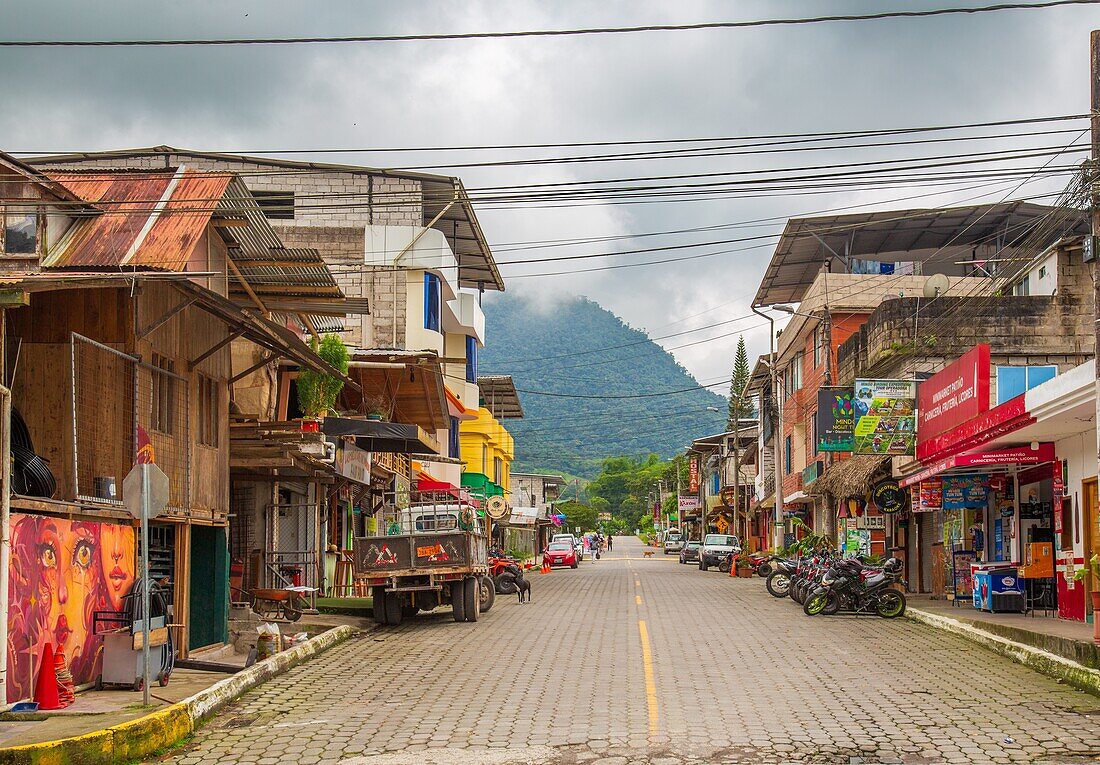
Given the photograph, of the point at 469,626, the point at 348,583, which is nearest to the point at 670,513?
the point at 348,583

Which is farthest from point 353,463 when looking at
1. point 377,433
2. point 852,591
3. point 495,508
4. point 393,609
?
point 495,508

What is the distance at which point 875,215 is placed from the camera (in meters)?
44.6

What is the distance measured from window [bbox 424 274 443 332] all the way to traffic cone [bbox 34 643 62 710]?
3068 cm

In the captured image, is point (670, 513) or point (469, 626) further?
point (670, 513)

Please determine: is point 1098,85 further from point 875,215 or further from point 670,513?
point 670,513

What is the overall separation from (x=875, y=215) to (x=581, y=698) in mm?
35076

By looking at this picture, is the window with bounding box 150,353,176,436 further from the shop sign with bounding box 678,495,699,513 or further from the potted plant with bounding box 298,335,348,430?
the shop sign with bounding box 678,495,699,513

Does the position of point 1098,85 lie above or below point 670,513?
above

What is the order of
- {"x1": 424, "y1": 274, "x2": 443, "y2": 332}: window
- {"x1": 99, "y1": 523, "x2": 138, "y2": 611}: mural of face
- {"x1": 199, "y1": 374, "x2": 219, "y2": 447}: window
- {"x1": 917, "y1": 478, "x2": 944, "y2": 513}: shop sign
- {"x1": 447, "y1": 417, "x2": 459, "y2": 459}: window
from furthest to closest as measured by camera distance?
{"x1": 447, "y1": 417, "x2": 459, "y2": 459}: window
{"x1": 424, "y1": 274, "x2": 443, "y2": 332}: window
{"x1": 917, "y1": 478, "x2": 944, "y2": 513}: shop sign
{"x1": 199, "y1": 374, "x2": 219, "y2": 447}: window
{"x1": 99, "y1": 523, "x2": 138, "y2": 611}: mural of face

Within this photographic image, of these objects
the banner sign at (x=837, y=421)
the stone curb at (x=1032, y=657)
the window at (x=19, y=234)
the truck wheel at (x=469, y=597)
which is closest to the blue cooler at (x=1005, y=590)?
the stone curb at (x=1032, y=657)

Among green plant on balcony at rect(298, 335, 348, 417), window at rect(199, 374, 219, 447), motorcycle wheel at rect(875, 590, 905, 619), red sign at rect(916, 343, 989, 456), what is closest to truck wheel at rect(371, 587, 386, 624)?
green plant on balcony at rect(298, 335, 348, 417)

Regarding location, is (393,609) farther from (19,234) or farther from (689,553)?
(689,553)

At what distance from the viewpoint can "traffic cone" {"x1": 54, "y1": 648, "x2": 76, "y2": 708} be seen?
1194 cm

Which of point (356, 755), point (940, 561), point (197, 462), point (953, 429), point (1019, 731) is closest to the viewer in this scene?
point (356, 755)
